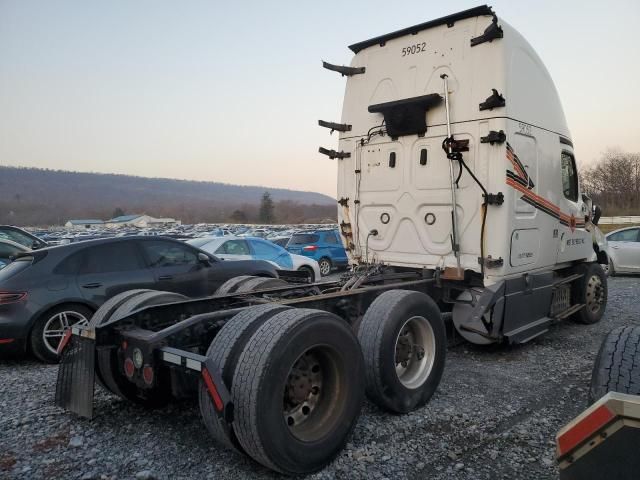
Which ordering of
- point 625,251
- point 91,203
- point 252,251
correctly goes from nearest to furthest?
point 252,251
point 625,251
point 91,203

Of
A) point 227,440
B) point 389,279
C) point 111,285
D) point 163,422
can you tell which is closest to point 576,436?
point 227,440

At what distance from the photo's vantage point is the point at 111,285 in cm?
657

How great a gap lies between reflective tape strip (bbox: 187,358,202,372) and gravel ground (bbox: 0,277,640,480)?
2.47ft

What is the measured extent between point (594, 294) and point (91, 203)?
577ft

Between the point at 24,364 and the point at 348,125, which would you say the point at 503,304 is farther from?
the point at 24,364

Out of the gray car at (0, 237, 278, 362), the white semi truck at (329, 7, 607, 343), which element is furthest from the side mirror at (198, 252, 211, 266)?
the white semi truck at (329, 7, 607, 343)

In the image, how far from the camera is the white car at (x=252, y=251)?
12.1 meters

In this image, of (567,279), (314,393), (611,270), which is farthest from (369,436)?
(611,270)

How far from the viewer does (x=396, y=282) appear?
6023 millimetres

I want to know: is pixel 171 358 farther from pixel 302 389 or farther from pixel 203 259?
pixel 203 259

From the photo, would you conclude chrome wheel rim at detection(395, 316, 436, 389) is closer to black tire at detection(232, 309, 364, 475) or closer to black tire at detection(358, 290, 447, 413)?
black tire at detection(358, 290, 447, 413)

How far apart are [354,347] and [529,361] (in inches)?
123

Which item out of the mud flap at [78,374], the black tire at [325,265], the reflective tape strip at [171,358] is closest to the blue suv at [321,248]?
the black tire at [325,265]

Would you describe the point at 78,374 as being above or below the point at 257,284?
below
